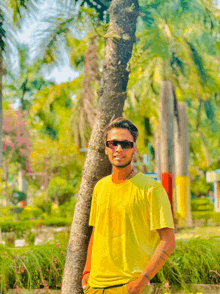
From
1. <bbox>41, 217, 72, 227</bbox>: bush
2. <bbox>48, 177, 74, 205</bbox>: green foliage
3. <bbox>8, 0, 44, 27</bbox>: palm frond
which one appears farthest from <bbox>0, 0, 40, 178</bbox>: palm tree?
<bbox>48, 177, 74, 205</bbox>: green foliage

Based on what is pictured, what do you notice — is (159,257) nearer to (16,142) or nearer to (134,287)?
(134,287)

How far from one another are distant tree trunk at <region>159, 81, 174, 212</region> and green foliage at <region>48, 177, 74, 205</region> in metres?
8.27

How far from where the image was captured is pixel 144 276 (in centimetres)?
231

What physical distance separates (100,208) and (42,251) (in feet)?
9.01

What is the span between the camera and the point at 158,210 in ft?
7.72

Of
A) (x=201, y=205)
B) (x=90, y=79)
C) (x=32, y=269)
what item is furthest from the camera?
(x=201, y=205)

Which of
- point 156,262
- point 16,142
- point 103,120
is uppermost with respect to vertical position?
point 16,142

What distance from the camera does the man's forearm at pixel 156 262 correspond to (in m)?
2.31

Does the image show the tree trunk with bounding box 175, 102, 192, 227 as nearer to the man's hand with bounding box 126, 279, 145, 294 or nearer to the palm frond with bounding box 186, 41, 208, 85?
the palm frond with bounding box 186, 41, 208, 85

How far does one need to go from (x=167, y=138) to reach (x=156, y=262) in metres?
9.37

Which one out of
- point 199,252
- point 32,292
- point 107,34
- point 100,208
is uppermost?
point 107,34

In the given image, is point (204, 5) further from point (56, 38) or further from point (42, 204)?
point (42, 204)

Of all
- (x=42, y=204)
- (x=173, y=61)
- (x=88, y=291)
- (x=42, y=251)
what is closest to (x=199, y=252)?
(x=42, y=251)

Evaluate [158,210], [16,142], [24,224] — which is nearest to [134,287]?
[158,210]
